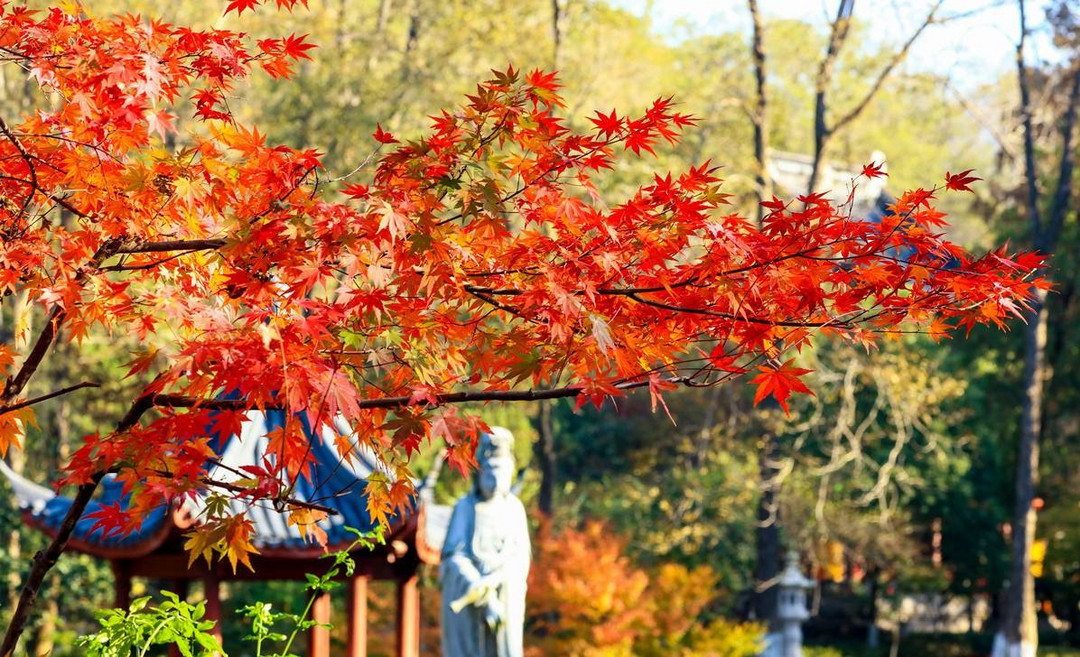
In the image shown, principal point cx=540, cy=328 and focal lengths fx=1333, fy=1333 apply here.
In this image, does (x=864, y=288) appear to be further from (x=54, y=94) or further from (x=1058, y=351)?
(x=1058, y=351)

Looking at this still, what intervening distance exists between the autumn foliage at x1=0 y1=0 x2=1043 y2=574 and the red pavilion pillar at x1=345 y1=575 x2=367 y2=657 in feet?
14.6

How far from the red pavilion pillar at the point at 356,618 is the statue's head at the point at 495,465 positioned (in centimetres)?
148

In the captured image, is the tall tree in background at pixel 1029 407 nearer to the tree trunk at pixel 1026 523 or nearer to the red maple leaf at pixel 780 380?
Result: the tree trunk at pixel 1026 523

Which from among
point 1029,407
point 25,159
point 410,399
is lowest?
point 410,399

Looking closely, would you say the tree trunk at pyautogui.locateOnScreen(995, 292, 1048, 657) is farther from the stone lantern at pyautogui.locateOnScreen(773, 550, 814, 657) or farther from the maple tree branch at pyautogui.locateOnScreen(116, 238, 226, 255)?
the maple tree branch at pyautogui.locateOnScreen(116, 238, 226, 255)

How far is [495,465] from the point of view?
6.73m

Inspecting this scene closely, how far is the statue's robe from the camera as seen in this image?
22.0 ft

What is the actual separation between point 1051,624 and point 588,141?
2368cm

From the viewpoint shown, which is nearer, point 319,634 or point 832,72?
point 319,634

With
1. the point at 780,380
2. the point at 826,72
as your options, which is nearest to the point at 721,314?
the point at 780,380

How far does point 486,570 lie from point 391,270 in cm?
384

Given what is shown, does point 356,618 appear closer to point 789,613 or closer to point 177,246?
point 177,246

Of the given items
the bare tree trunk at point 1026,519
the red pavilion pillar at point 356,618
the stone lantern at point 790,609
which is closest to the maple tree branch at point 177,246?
the red pavilion pillar at point 356,618

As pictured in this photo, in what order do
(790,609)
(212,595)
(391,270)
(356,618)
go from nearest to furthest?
1. (391,270)
2. (212,595)
3. (356,618)
4. (790,609)
